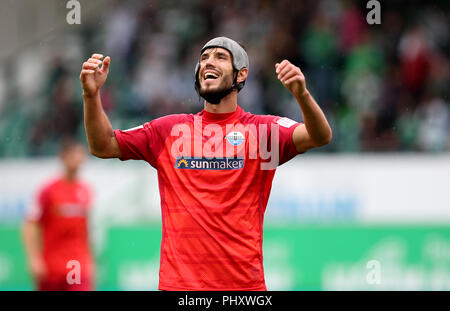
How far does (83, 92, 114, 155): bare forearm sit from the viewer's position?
4.38 m

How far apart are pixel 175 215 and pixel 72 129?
6857 millimetres

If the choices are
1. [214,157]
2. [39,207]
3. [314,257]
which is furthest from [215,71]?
[314,257]

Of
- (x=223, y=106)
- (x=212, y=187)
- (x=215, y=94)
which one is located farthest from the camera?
(x=223, y=106)

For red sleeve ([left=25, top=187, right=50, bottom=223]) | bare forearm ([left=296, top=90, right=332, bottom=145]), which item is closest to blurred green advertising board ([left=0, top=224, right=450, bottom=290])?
red sleeve ([left=25, top=187, right=50, bottom=223])

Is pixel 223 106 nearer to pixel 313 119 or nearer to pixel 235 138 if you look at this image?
pixel 235 138

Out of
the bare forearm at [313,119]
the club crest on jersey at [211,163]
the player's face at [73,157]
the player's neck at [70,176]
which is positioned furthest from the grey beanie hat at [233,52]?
the player's neck at [70,176]

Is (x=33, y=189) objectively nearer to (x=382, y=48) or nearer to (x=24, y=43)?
(x=24, y=43)

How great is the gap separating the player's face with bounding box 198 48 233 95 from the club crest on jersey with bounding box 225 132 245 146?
285 mm

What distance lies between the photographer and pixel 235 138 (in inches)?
182

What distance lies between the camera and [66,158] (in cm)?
884

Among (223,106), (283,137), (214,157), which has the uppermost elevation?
(223,106)

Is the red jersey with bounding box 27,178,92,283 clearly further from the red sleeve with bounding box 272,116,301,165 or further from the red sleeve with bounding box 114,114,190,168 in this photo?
the red sleeve with bounding box 272,116,301,165

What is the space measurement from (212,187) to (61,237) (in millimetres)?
4629
